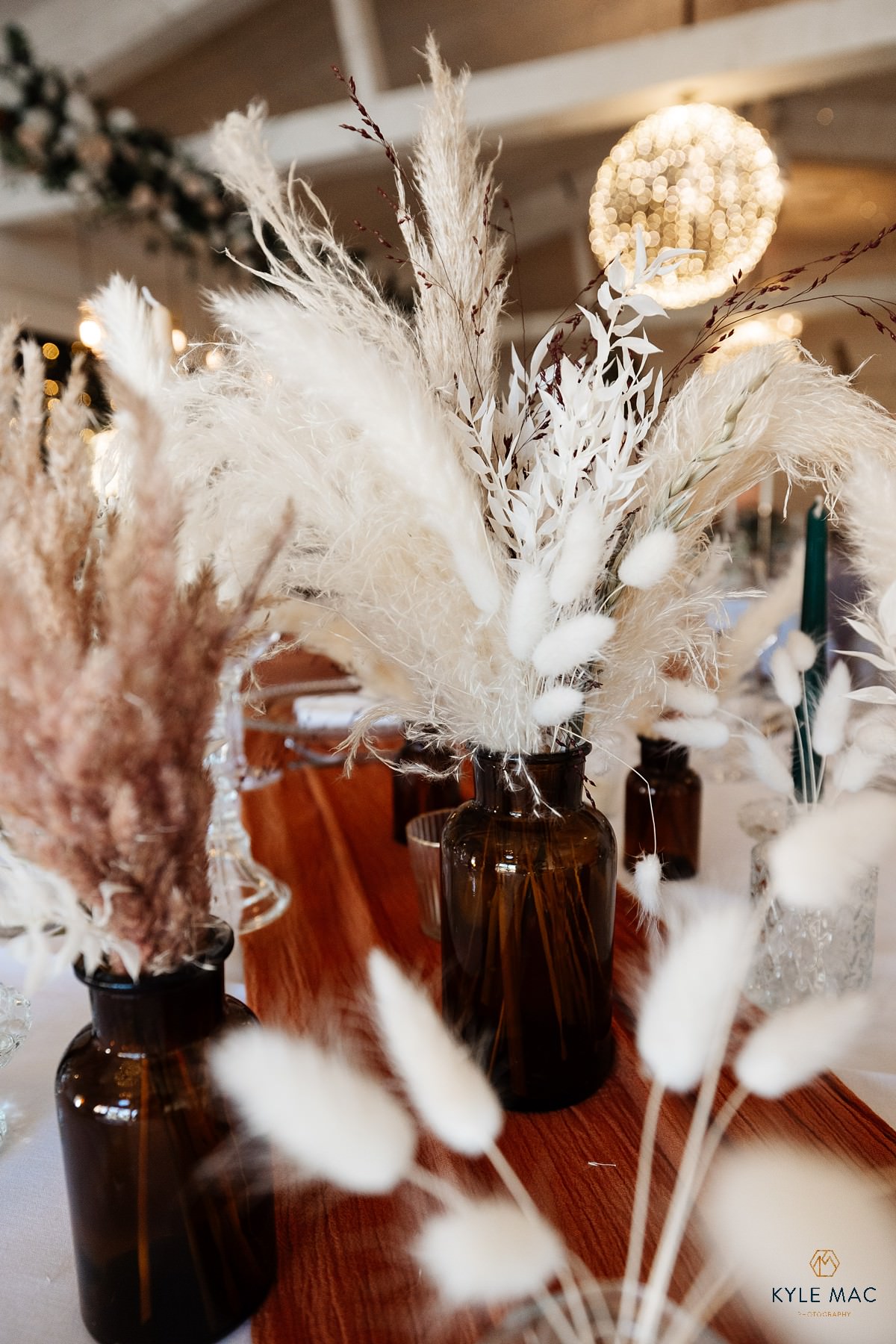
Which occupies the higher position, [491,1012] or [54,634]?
[54,634]

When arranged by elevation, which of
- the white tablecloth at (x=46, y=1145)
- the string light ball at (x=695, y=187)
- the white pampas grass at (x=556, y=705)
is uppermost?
the string light ball at (x=695, y=187)

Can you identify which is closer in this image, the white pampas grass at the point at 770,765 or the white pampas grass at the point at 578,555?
the white pampas grass at the point at 578,555

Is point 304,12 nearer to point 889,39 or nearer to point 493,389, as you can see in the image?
point 889,39

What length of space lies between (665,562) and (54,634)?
0.25 m

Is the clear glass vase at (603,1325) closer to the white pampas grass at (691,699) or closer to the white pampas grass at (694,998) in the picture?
the white pampas grass at (694,998)

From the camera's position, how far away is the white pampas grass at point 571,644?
0.36 m

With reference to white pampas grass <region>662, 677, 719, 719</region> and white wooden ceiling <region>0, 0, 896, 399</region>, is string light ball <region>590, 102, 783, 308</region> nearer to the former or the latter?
white wooden ceiling <region>0, 0, 896, 399</region>

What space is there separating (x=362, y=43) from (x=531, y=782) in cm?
386

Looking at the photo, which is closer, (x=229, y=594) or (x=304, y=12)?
(x=229, y=594)

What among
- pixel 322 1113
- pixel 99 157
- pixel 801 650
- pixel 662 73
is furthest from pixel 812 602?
pixel 99 157

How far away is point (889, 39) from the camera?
9.90 ft

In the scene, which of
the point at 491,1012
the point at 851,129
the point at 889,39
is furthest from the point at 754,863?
the point at 851,129

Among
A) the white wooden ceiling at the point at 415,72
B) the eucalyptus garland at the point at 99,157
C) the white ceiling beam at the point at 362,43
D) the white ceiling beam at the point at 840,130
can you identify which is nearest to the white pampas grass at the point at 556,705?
the white wooden ceiling at the point at 415,72

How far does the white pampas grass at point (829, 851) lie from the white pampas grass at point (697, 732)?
193 millimetres
